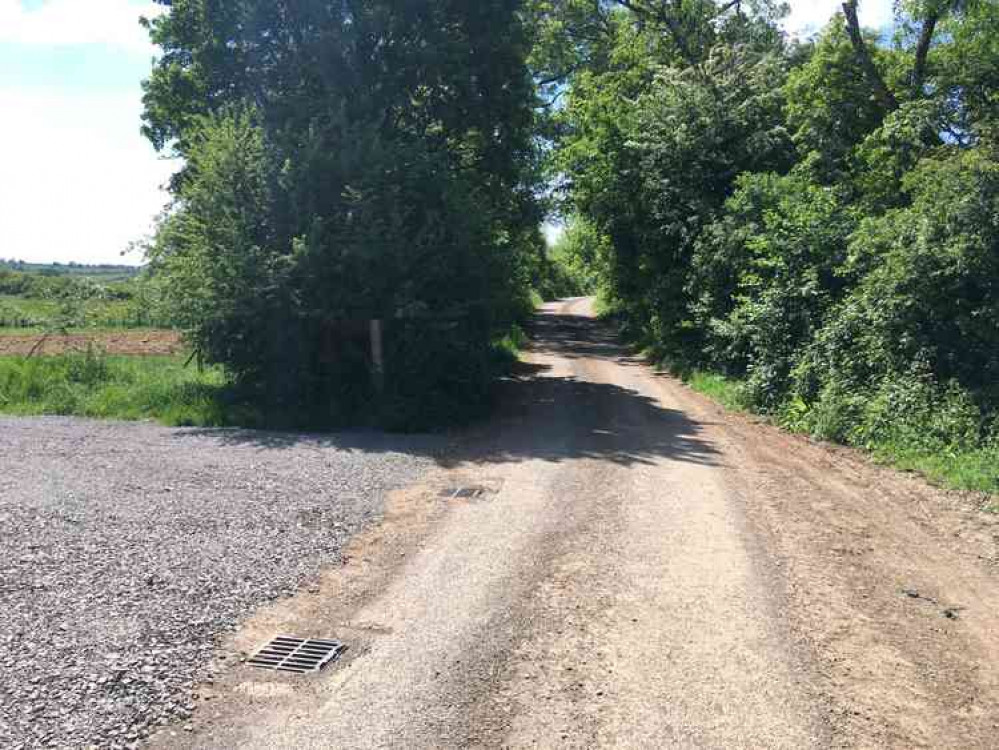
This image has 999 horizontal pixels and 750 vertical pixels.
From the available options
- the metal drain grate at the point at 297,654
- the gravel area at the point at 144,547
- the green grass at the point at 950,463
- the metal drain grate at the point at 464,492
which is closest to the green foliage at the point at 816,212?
the green grass at the point at 950,463

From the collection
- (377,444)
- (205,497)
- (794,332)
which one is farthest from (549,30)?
(205,497)

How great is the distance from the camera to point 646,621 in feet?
20.0

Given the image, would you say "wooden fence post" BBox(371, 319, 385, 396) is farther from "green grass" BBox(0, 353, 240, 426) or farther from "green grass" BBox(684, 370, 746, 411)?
"green grass" BBox(684, 370, 746, 411)

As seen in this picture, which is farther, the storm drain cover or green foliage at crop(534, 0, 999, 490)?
green foliage at crop(534, 0, 999, 490)

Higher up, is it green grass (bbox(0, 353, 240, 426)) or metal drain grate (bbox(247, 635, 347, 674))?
green grass (bbox(0, 353, 240, 426))

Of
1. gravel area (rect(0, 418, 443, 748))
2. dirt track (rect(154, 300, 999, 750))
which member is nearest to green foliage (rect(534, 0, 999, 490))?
dirt track (rect(154, 300, 999, 750))

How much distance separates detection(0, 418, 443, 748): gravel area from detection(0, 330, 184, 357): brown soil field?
1118 cm

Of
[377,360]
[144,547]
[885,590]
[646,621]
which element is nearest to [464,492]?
[144,547]

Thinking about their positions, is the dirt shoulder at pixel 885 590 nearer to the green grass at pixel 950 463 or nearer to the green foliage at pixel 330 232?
the green grass at pixel 950 463

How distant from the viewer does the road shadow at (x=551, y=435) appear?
40.2ft

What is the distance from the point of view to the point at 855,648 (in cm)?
571

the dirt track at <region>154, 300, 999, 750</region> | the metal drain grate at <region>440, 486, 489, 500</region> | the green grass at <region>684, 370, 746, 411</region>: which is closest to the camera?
the dirt track at <region>154, 300, 999, 750</region>

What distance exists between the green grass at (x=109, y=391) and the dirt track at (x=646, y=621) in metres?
6.11

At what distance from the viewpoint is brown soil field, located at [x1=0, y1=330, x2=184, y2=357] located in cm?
2512
